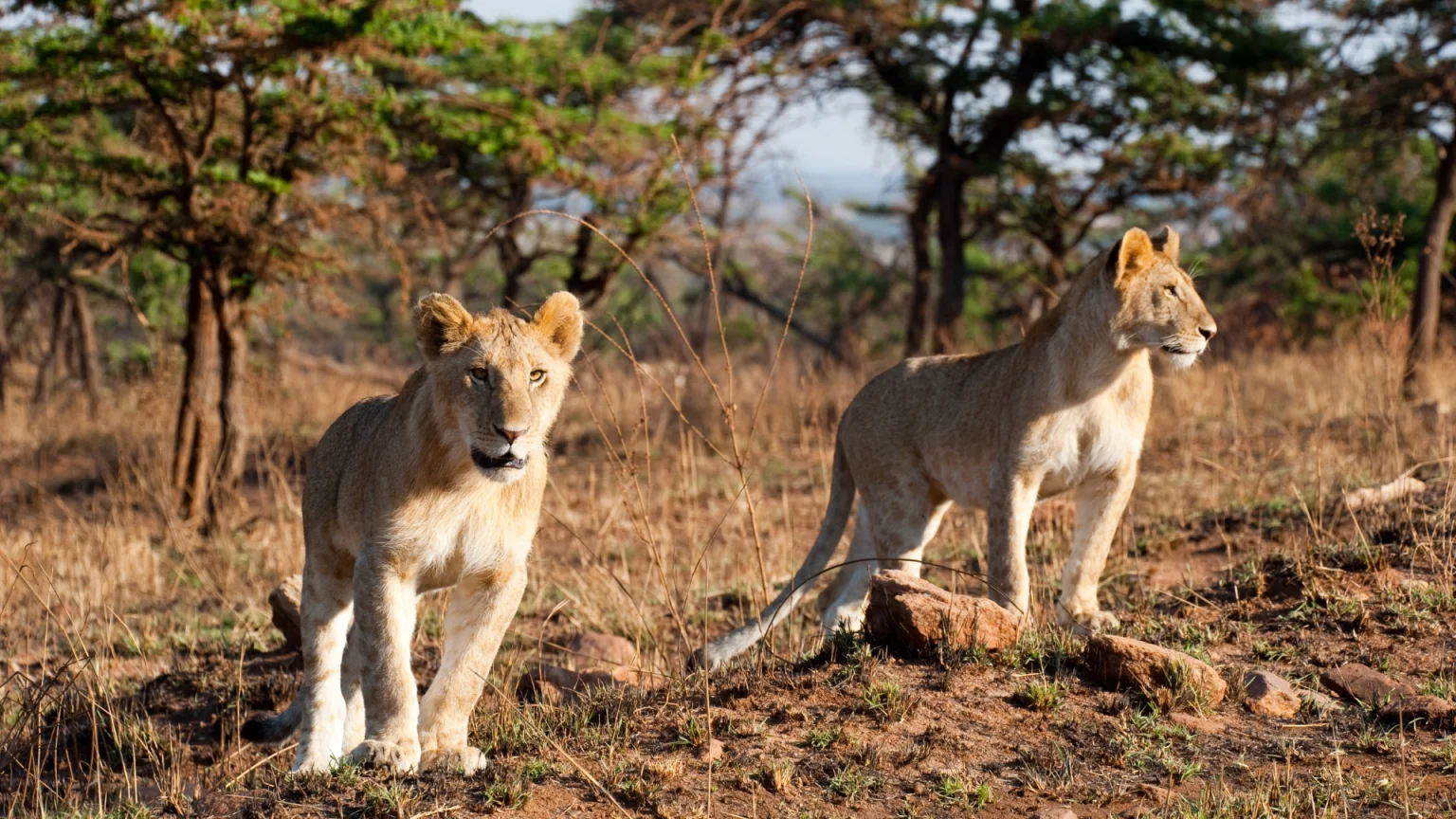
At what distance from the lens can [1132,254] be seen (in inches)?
238

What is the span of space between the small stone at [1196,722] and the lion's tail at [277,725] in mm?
3470

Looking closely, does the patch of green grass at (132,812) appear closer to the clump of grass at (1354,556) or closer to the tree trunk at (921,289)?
the clump of grass at (1354,556)

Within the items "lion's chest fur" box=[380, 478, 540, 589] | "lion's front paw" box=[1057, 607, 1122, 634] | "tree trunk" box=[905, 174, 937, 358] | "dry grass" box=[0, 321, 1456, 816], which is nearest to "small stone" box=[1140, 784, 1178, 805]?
"dry grass" box=[0, 321, 1456, 816]

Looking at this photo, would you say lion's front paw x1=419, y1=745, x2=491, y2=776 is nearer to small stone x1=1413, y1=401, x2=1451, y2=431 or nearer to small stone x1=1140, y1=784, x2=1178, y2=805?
small stone x1=1140, y1=784, x2=1178, y2=805

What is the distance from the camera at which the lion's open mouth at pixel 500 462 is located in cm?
440

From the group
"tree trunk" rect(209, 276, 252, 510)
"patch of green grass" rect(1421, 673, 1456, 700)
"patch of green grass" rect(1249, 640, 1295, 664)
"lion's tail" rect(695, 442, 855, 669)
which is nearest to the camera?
"patch of green grass" rect(1421, 673, 1456, 700)

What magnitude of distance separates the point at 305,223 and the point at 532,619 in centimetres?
617

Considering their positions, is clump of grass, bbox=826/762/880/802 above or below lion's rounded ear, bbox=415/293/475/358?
below

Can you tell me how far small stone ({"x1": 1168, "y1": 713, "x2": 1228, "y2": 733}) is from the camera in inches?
189

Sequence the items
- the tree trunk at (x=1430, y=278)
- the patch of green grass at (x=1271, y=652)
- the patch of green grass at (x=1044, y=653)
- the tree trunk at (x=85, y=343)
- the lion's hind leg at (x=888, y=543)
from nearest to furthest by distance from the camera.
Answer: the patch of green grass at (x=1044, y=653) < the patch of green grass at (x=1271, y=652) < the lion's hind leg at (x=888, y=543) < the tree trunk at (x=1430, y=278) < the tree trunk at (x=85, y=343)

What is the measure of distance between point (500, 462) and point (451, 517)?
1.58 ft

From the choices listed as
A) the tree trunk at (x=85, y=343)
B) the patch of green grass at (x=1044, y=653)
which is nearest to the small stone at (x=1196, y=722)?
the patch of green grass at (x=1044, y=653)

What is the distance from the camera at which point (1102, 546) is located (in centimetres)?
625

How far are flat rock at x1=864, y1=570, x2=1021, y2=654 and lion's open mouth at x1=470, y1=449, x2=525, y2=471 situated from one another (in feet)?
5.69
